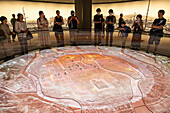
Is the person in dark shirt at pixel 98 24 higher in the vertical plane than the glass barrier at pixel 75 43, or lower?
higher

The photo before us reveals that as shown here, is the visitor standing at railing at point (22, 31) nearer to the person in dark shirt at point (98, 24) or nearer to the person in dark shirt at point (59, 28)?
the person in dark shirt at point (59, 28)

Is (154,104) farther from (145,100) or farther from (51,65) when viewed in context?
(51,65)

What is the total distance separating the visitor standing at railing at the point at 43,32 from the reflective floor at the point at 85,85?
2.23 m

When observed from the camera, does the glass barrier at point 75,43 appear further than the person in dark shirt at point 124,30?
No

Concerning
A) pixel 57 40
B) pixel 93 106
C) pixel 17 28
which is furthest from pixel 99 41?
pixel 93 106

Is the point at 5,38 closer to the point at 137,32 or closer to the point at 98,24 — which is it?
the point at 98,24

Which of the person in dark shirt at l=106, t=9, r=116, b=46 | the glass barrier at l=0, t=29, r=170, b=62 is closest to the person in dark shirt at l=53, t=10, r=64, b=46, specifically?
the glass barrier at l=0, t=29, r=170, b=62

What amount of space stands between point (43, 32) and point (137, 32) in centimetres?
579

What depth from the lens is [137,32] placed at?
22.7 feet

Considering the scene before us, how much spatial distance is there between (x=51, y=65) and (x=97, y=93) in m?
2.63

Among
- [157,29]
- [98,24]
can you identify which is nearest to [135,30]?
[157,29]

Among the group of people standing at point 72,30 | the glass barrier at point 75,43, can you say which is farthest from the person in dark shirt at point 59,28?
the glass barrier at point 75,43

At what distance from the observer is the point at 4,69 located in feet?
15.6

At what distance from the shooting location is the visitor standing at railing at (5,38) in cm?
584
